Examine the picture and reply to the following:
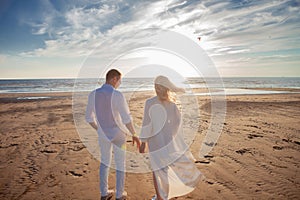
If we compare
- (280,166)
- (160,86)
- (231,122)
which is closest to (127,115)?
(160,86)

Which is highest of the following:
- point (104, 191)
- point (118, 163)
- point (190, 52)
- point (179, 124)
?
point (190, 52)

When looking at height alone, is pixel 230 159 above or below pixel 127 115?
below

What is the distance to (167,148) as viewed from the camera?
2.85 meters

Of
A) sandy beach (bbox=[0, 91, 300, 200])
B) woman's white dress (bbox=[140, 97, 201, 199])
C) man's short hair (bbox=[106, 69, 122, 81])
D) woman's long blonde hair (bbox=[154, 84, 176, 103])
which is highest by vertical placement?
man's short hair (bbox=[106, 69, 122, 81])

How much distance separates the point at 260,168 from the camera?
4.46 m

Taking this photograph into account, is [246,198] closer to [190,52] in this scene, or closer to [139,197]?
[139,197]

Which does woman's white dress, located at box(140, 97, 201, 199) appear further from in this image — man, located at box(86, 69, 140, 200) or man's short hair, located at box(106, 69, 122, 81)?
man's short hair, located at box(106, 69, 122, 81)

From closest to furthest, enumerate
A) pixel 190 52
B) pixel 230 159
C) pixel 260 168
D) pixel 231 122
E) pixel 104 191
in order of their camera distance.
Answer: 1. pixel 104 191
2. pixel 190 52
3. pixel 260 168
4. pixel 230 159
5. pixel 231 122

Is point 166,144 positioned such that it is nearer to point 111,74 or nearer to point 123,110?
point 123,110

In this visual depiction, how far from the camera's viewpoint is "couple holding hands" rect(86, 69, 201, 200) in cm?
276

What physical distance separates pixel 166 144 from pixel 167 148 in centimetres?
6

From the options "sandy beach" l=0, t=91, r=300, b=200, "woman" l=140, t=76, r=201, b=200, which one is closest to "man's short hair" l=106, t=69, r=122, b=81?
"woman" l=140, t=76, r=201, b=200

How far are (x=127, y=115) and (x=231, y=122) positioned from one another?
7282 mm

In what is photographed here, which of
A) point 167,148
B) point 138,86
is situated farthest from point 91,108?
point 138,86
